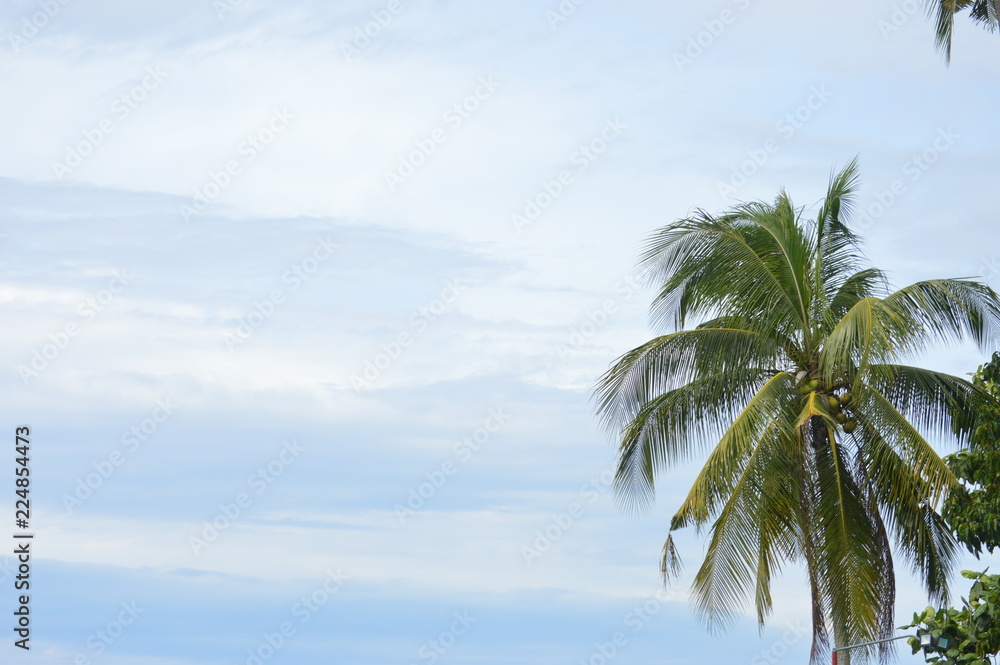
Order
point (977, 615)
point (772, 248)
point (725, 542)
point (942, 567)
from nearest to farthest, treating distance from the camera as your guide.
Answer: point (977, 615) < point (725, 542) < point (942, 567) < point (772, 248)

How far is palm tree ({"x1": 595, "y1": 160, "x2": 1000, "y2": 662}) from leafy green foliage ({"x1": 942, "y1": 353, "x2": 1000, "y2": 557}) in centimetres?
46

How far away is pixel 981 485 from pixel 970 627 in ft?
6.93

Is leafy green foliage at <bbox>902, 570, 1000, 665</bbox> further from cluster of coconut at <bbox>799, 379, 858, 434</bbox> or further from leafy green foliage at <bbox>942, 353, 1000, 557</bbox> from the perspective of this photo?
cluster of coconut at <bbox>799, 379, 858, 434</bbox>

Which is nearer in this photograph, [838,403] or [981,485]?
[981,485]

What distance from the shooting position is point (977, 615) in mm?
15633

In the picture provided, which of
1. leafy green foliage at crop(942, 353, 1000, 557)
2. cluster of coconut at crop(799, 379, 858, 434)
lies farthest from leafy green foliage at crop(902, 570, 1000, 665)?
cluster of coconut at crop(799, 379, 858, 434)

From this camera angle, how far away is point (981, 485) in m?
17.0

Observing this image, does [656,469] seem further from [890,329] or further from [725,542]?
[890,329]

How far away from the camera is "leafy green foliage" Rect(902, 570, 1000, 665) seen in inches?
610

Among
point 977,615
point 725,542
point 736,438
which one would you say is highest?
point 736,438

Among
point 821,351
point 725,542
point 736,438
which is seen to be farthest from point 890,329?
point 725,542

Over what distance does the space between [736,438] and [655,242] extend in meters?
3.85

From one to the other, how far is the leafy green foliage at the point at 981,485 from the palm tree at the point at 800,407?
1.50 ft

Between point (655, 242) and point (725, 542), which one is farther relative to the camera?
point (655, 242)
